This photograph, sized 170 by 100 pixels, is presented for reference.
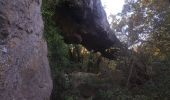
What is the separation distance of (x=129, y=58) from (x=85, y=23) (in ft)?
7.55

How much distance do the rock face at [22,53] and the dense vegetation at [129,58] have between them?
3627 mm

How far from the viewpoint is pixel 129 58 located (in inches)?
496

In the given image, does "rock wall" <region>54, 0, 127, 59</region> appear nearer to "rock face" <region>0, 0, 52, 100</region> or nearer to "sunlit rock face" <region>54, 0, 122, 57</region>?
A: "sunlit rock face" <region>54, 0, 122, 57</region>

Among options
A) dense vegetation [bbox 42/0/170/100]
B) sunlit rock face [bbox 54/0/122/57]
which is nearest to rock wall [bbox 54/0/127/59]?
sunlit rock face [bbox 54/0/122/57]

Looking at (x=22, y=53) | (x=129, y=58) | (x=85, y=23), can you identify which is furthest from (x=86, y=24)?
(x=22, y=53)

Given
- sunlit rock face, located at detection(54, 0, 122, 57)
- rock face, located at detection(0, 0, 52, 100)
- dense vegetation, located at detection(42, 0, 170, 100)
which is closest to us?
rock face, located at detection(0, 0, 52, 100)

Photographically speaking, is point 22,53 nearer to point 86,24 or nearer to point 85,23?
point 85,23

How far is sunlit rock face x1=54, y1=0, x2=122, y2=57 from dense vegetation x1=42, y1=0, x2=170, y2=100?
60 centimetres

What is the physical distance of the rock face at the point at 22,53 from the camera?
17.4 feet

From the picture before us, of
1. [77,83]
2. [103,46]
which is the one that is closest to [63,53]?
[77,83]

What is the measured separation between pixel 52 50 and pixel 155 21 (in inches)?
192

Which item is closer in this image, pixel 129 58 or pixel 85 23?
pixel 129 58

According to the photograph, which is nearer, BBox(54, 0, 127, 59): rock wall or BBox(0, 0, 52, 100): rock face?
BBox(0, 0, 52, 100): rock face

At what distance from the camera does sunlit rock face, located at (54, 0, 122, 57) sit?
11.6 m
